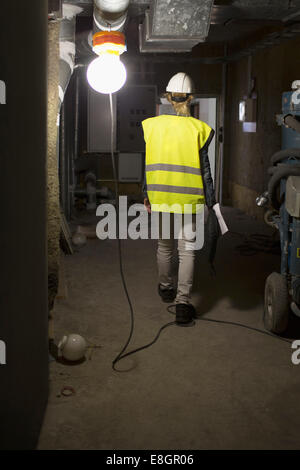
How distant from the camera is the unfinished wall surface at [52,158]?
2.67m

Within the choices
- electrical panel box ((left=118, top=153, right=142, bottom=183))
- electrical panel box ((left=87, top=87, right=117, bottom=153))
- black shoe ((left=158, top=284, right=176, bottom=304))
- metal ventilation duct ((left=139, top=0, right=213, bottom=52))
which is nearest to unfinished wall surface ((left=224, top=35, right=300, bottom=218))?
electrical panel box ((left=118, top=153, right=142, bottom=183))

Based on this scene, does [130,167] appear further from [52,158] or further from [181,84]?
[52,158]

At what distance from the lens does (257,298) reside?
4.16 meters

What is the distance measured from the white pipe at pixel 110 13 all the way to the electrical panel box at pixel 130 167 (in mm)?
5219

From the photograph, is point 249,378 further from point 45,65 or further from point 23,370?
point 45,65

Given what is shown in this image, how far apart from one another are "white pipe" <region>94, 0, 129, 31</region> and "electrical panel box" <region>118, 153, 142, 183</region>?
522cm

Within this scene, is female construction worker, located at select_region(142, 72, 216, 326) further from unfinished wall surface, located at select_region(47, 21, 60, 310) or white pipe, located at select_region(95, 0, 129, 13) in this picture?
unfinished wall surface, located at select_region(47, 21, 60, 310)

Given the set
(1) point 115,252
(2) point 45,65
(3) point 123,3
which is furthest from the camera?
(1) point 115,252

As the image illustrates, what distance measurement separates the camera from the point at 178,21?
3.56 meters

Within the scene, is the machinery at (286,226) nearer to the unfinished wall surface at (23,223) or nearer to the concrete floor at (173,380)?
the concrete floor at (173,380)

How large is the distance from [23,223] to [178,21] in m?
2.27

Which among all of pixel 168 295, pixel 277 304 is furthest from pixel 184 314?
pixel 277 304

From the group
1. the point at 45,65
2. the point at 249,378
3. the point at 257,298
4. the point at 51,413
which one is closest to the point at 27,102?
the point at 45,65

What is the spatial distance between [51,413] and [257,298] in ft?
7.32
